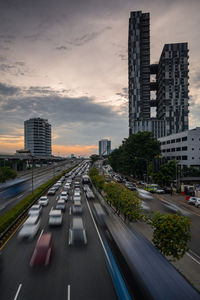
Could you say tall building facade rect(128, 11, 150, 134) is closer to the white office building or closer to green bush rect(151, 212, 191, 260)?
the white office building

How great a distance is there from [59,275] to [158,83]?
576ft

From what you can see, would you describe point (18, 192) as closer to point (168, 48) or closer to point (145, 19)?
point (168, 48)

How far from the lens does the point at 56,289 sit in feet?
38.4

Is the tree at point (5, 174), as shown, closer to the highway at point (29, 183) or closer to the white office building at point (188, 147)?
the highway at point (29, 183)

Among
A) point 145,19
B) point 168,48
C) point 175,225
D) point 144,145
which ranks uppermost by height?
point 145,19

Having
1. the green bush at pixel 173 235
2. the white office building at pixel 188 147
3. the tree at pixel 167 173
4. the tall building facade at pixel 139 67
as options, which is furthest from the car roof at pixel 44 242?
the tall building facade at pixel 139 67

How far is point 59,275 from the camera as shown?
13094 mm

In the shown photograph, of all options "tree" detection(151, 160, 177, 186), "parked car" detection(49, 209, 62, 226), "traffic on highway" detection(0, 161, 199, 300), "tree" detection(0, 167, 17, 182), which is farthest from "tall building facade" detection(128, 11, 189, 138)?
"traffic on highway" detection(0, 161, 199, 300)

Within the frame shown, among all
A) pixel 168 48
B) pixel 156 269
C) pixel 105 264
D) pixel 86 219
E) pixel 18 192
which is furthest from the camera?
pixel 168 48

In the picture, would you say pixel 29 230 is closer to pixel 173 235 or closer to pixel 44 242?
pixel 44 242

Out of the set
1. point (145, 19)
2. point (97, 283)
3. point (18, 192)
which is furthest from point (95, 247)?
point (145, 19)

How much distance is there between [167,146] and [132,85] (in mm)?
92983

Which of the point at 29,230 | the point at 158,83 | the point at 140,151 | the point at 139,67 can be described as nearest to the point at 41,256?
the point at 29,230

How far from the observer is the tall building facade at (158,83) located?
13812 cm
